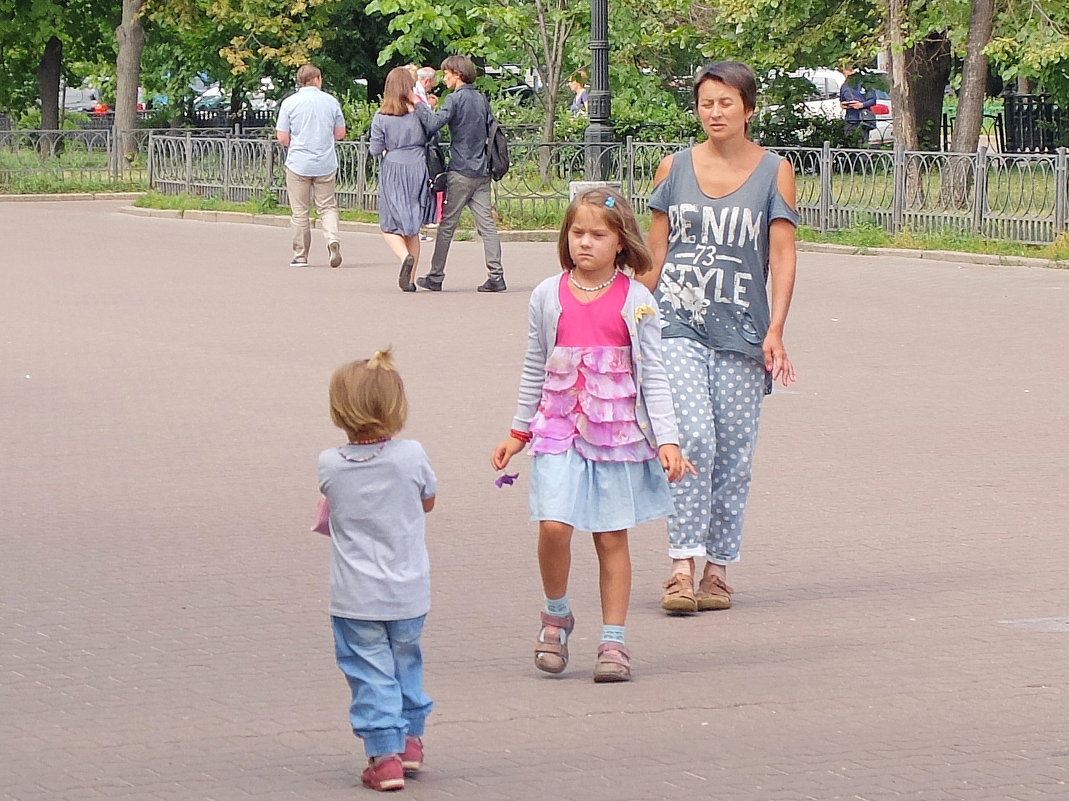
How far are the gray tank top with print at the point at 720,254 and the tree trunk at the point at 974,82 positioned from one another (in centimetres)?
1827

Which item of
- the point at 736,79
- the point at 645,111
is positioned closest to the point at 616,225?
the point at 736,79

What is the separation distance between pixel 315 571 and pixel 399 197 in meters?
10.3

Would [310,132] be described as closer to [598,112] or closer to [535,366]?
[598,112]

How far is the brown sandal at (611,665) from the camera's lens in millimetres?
5453

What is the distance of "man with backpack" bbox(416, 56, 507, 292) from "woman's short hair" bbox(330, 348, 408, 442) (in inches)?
477

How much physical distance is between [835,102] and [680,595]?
43.5 metres

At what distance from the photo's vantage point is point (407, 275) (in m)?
16.5

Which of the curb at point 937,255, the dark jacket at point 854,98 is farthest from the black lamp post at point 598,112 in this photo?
the dark jacket at point 854,98

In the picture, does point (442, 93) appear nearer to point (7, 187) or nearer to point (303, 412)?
point (7, 187)

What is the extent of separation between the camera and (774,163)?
6320 millimetres

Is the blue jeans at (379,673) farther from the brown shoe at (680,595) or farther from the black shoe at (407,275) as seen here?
the black shoe at (407,275)

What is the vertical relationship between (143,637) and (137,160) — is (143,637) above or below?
below

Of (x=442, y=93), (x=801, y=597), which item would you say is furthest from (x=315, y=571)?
(x=442, y=93)

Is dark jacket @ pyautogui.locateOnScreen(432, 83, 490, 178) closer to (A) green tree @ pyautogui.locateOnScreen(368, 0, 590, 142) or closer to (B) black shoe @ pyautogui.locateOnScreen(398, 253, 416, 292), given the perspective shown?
(B) black shoe @ pyautogui.locateOnScreen(398, 253, 416, 292)
